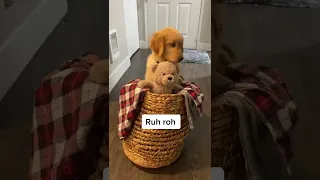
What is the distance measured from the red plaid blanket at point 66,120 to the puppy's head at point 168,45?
0.13 metres

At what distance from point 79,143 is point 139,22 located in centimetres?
27

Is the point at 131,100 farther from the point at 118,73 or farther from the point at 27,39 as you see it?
the point at 27,39

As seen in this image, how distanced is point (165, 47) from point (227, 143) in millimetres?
232

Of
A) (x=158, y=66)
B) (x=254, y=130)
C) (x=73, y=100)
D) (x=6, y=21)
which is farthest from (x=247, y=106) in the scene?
(x=6, y=21)

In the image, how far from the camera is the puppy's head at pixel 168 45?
0.68 m

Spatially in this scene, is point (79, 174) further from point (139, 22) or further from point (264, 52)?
point (264, 52)

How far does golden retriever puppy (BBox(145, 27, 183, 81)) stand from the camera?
0.68m

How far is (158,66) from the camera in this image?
0.71 metres

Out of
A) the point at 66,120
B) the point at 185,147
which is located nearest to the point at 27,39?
the point at 66,120

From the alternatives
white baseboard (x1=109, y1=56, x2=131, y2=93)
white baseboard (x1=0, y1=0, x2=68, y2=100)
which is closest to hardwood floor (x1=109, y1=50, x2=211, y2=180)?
white baseboard (x1=109, y1=56, x2=131, y2=93)

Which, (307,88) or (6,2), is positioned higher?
(6,2)
